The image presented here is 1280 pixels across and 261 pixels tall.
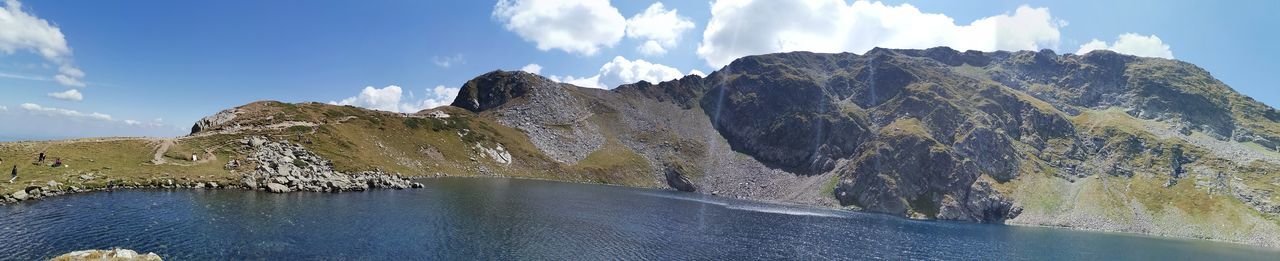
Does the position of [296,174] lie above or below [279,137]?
below

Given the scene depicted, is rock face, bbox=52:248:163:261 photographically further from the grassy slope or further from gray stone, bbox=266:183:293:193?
gray stone, bbox=266:183:293:193

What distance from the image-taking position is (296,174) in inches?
4222

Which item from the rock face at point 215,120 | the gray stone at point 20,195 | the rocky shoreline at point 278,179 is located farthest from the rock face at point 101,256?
the rock face at point 215,120

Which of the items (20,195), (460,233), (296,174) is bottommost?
(460,233)

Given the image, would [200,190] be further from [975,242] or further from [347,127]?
[975,242]

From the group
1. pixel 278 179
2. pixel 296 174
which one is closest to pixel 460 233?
pixel 278 179

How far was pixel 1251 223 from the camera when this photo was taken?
514 ft

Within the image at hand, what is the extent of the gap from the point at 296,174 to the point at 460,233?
54286 millimetres

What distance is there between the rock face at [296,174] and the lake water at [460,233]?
6.06 meters

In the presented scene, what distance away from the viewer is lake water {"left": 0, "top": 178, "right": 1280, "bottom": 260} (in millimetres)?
55000

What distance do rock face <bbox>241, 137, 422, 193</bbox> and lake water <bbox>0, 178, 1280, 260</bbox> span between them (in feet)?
19.9

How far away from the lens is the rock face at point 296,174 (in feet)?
327

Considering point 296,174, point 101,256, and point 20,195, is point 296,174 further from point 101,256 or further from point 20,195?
point 101,256

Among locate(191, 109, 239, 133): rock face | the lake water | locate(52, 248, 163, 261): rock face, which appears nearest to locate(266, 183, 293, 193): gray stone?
the lake water
